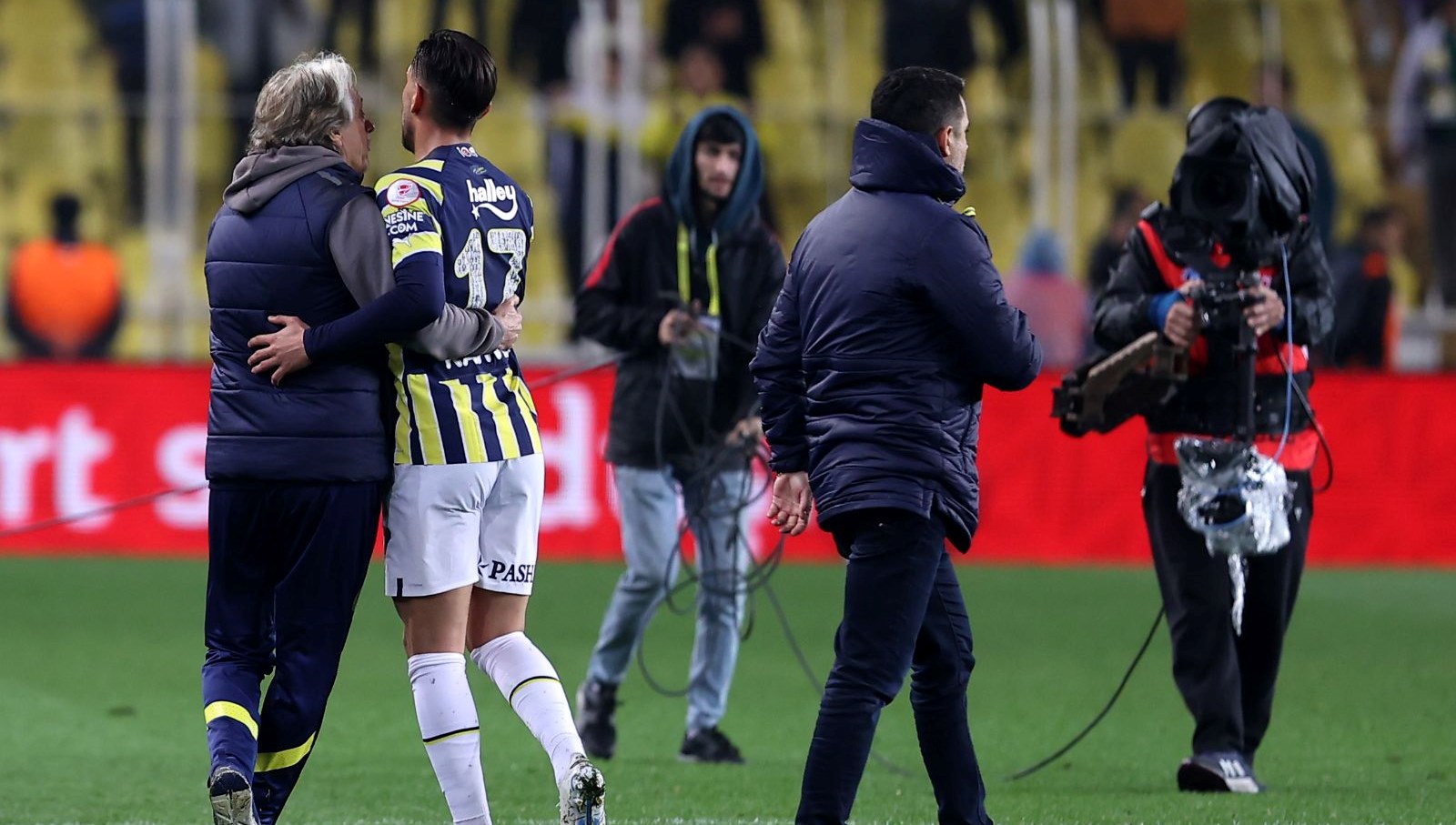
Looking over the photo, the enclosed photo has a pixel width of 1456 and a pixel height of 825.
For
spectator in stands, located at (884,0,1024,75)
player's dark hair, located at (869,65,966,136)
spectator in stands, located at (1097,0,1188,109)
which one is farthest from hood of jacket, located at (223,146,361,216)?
spectator in stands, located at (1097,0,1188,109)

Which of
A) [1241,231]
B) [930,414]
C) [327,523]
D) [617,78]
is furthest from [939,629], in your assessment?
[617,78]

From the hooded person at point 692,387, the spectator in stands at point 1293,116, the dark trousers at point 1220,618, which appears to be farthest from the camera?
the spectator in stands at point 1293,116

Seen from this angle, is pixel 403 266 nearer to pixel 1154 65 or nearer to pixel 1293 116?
pixel 1154 65

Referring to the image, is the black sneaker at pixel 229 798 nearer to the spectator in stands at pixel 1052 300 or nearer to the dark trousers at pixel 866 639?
the dark trousers at pixel 866 639

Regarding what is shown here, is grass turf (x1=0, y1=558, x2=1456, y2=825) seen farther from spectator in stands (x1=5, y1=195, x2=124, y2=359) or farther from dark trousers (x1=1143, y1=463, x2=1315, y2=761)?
spectator in stands (x1=5, y1=195, x2=124, y2=359)

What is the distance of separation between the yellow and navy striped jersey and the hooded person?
2.19m

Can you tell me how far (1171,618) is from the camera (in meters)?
7.12

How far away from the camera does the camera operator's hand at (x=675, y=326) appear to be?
7609 mm

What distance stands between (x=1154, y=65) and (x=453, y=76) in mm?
13050

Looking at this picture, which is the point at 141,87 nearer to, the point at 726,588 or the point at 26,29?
the point at 26,29

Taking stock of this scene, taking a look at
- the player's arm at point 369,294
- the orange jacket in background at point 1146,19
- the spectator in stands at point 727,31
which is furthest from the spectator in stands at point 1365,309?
the player's arm at point 369,294

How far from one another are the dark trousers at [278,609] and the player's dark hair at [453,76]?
0.90m

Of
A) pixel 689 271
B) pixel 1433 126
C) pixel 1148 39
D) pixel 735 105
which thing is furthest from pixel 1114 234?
pixel 689 271

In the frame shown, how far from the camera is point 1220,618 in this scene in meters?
6.99
